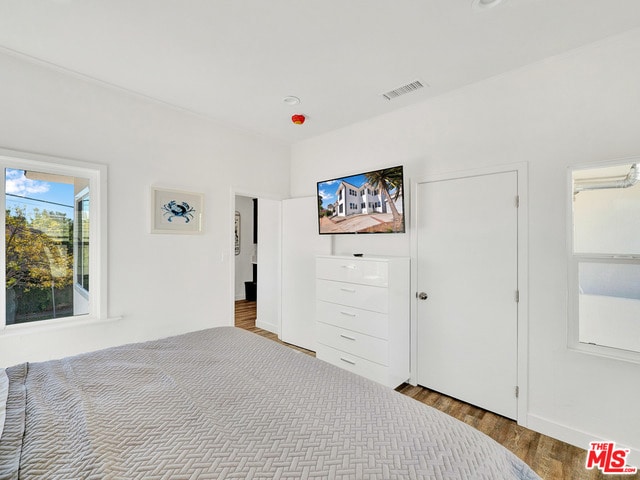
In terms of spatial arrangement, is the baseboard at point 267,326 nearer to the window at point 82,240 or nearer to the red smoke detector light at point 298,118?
the window at point 82,240

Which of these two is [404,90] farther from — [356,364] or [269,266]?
[269,266]

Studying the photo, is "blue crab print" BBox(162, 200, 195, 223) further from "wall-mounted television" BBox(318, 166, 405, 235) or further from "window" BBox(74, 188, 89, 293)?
"wall-mounted television" BBox(318, 166, 405, 235)

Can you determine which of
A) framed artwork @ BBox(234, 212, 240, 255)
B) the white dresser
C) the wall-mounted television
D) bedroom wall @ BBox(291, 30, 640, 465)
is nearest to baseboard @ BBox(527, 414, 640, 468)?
bedroom wall @ BBox(291, 30, 640, 465)

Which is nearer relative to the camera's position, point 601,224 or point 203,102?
point 601,224

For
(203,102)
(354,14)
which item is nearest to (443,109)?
(354,14)

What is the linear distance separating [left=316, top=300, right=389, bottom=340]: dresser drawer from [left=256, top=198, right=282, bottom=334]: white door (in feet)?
4.07

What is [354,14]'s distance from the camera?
173 centimetres

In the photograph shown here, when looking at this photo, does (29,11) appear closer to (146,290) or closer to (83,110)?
(83,110)

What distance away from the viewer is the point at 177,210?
2934 millimetres

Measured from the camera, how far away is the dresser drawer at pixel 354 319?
2.65 m

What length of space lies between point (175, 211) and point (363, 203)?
1.90 metres

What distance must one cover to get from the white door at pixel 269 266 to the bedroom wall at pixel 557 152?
2499 mm

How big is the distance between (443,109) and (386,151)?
649 millimetres

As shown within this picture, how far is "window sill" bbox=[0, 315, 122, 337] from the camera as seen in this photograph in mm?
2135
